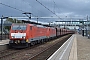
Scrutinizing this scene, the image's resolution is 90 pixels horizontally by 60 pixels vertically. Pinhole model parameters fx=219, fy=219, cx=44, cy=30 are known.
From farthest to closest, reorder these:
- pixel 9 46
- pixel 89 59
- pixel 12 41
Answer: pixel 9 46
pixel 12 41
pixel 89 59

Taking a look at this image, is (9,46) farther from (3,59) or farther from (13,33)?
(3,59)

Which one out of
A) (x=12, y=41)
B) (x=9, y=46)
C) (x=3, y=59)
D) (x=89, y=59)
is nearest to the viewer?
(x=89, y=59)

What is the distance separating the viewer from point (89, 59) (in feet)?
48.4

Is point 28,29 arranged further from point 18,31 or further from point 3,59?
point 3,59

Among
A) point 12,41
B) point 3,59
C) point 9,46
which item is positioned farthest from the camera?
point 9,46

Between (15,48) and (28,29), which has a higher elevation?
(28,29)

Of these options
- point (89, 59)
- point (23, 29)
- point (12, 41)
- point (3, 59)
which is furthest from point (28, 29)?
point (89, 59)

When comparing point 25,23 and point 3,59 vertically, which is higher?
point 25,23

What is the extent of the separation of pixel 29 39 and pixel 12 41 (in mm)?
1968

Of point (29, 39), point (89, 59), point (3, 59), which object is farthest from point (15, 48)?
point (89, 59)

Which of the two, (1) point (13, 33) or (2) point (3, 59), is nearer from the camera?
(2) point (3, 59)

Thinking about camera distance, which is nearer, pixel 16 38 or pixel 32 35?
pixel 16 38

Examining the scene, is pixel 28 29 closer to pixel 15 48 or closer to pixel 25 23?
pixel 25 23

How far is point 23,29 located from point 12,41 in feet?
6.14
